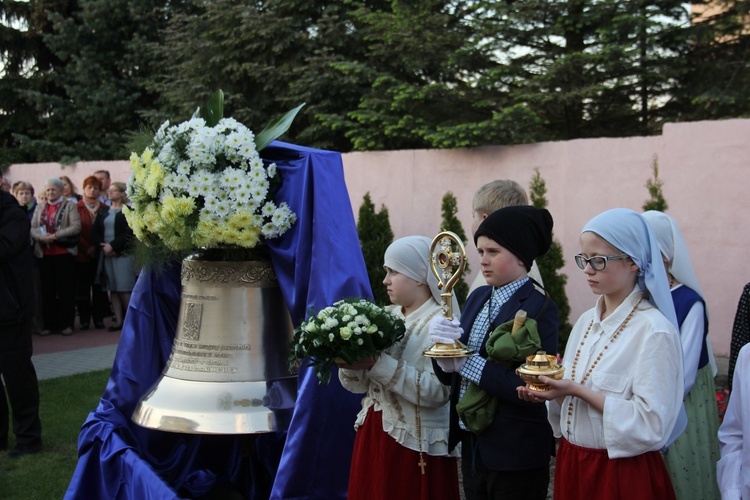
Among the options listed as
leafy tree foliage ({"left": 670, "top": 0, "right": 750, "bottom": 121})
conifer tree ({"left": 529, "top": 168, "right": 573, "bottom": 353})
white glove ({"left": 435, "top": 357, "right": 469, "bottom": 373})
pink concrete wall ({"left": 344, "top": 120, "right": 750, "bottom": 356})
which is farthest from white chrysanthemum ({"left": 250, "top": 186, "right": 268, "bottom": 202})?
leafy tree foliage ({"left": 670, "top": 0, "right": 750, "bottom": 121})

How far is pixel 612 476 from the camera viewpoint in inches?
104

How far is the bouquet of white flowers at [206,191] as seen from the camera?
320cm

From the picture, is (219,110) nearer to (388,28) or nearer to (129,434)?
(129,434)

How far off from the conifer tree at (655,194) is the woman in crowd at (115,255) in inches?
255

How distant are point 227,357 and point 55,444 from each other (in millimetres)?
3254

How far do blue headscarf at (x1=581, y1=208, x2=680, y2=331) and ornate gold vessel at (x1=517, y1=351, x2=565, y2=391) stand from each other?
0.45m

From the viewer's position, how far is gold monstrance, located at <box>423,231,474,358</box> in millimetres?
2826

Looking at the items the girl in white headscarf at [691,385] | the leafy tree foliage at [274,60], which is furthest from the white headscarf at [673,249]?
the leafy tree foliage at [274,60]

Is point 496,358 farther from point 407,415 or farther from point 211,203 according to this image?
point 211,203

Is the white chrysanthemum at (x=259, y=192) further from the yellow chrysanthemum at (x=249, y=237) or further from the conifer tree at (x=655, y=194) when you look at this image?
the conifer tree at (x=655, y=194)

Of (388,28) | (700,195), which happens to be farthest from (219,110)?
(388,28)

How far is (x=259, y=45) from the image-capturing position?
Answer: 626 inches

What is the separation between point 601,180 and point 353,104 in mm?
7291

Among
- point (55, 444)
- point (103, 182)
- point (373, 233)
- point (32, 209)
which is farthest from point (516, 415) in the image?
point (103, 182)
